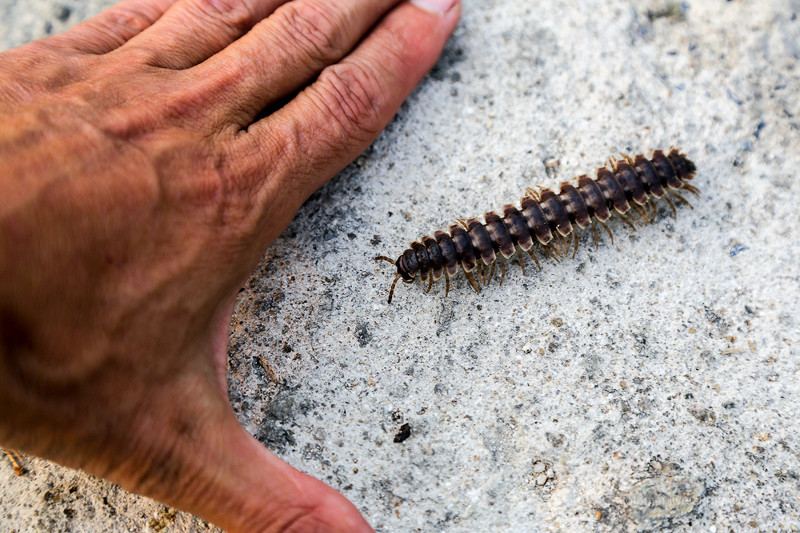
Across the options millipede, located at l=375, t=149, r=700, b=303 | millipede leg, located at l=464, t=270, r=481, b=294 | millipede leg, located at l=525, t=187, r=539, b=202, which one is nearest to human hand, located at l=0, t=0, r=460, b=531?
millipede, located at l=375, t=149, r=700, b=303

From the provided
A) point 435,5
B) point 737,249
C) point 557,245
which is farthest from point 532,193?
point 435,5

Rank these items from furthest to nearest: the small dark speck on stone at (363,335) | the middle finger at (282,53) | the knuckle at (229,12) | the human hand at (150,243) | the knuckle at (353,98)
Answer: the knuckle at (229,12) < the knuckle at (353,98) < the small dark speck on stone at (363,335) < the middle finger at (282,53) < the human hand at (150,243)

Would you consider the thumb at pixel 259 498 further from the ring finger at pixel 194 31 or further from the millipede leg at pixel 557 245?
the ring finger at pixel 194 31

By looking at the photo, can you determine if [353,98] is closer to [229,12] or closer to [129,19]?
[229,12]

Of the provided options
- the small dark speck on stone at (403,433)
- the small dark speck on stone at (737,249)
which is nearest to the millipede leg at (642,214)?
the small dark speck on stone at (737,249)

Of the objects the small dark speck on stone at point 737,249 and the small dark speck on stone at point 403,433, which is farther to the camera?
the small dark speck on stone at point 737,249

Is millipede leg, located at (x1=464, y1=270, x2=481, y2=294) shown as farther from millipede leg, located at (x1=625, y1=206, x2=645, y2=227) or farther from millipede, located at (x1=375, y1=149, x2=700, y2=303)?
millipede leg, located at (x1=625, y1=206, x2=645, y2=227)

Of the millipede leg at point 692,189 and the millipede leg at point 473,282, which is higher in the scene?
the millipede leg at point 692,189
